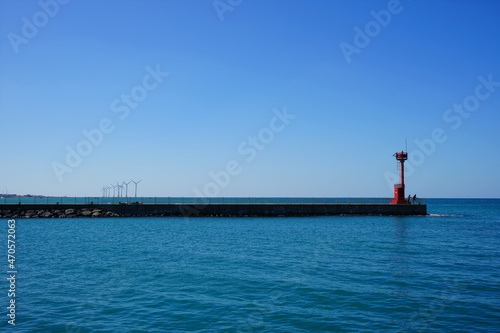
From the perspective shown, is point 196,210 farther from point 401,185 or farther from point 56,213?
point 401,185

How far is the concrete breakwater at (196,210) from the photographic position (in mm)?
58781

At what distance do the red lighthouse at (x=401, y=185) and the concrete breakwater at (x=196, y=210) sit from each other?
1.17m

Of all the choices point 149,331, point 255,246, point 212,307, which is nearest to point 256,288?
point 212,307

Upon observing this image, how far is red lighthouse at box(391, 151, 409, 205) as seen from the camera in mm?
65500

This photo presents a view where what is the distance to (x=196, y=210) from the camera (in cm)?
6316

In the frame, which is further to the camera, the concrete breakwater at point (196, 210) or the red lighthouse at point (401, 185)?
the red lighthouse at point (401, 185)

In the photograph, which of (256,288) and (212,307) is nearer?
(212,307)

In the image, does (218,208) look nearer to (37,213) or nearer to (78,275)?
(37,213)

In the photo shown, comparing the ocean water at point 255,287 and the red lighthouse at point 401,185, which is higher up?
the red lighthouse at point 401,185

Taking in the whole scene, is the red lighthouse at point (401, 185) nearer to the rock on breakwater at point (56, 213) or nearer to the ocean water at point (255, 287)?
the ocean water at point (255, 287)

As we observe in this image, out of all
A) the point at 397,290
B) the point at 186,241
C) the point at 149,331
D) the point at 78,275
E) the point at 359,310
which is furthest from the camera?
the point at 186,241

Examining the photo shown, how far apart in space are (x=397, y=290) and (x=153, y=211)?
49100 millimetres

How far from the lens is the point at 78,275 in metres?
20.4

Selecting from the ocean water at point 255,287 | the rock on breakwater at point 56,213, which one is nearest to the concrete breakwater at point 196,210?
the rock on breakwater at point 56,213
